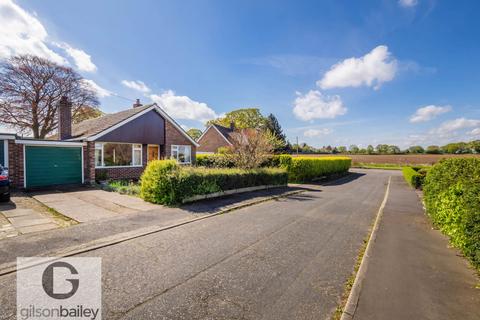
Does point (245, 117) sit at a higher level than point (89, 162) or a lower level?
higher

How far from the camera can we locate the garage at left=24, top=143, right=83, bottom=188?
36.3 ft

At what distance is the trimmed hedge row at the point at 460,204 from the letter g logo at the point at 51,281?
635 cm

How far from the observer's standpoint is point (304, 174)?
18297 millimetres

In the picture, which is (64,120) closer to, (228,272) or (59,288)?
(59,288)

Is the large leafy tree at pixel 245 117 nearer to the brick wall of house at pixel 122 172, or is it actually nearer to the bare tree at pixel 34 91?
the bare tree at pixel 34 91

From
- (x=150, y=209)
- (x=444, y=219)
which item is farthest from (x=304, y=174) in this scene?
(x=150, y=209)

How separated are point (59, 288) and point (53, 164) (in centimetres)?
1162

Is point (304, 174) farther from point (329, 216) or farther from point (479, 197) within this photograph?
point (479, 197)

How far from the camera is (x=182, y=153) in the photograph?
19938 millimetres

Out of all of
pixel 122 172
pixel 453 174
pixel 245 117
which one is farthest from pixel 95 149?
pixel 245 117

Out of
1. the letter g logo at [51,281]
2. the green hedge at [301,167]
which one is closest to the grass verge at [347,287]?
the letter g logo at [51,281]

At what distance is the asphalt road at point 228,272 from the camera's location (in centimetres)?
280

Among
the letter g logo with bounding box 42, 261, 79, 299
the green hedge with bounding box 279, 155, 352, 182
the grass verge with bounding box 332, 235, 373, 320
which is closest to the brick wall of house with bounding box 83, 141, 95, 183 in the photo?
the letter g logo with bounding box 42, 261, 79, 299

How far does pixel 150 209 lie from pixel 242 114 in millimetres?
40896
